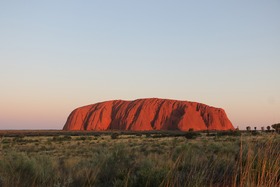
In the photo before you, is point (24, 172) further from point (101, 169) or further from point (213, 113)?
point (213, 113)

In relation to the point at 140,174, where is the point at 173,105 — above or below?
above

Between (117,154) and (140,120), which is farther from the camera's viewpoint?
(140,120)

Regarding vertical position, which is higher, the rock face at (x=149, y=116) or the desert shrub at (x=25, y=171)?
the rock face at (x=149, y=116)

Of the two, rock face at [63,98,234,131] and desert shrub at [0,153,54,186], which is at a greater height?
rock face at [63,98,234,131]

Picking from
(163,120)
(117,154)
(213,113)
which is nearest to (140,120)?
(163,120)

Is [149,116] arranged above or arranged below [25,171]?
above

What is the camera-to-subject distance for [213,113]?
110 meters

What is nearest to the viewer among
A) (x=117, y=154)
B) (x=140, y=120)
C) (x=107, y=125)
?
(x=117, y=154)

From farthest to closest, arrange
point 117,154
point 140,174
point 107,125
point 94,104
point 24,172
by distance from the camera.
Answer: point 94,104, point 107,125, point 117,154, point 24,172, point 140,174

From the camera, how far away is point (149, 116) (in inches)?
4345

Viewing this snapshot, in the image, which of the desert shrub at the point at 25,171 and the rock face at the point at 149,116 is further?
the rock face at the point at 149,116

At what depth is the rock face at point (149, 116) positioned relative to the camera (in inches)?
4154

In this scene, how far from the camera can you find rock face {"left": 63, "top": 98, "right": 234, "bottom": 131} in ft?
346

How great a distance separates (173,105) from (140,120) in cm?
1277
